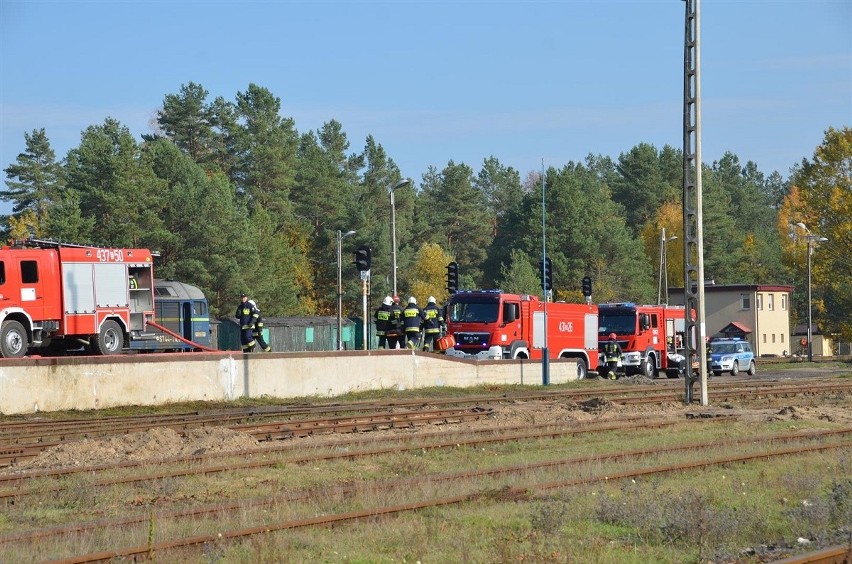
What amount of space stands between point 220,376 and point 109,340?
5.03m

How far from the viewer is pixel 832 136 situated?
57.5 m

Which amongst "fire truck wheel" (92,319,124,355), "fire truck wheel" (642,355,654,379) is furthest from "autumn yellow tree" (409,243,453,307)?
"fire truck wheel" (92,319,124,355)

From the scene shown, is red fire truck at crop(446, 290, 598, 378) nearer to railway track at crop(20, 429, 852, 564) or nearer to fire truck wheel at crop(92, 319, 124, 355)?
fire truck wheel at crop(92, 319, 124, 355)

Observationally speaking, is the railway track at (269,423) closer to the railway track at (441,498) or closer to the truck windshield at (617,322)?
the railway track at (441,498)

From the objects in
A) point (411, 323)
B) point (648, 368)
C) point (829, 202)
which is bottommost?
point (648, 368)

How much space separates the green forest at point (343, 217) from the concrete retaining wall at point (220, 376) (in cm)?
1292

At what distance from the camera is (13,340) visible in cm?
2562

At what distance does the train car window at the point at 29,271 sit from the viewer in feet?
87.6

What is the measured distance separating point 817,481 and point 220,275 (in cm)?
5276

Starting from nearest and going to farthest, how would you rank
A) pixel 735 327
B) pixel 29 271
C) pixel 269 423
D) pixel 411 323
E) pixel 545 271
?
1. pixel 269 423
2. pixel 29 271
3. pixel 411 323
4. pixel 545 271
5. pixel 735 327

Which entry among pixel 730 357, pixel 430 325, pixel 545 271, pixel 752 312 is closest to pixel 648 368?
pixel 730 357

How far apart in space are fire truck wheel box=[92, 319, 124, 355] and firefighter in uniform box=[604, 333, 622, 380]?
16238mm

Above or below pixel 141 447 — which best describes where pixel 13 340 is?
above

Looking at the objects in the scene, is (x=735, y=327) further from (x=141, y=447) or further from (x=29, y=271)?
(x=141, y=447)
